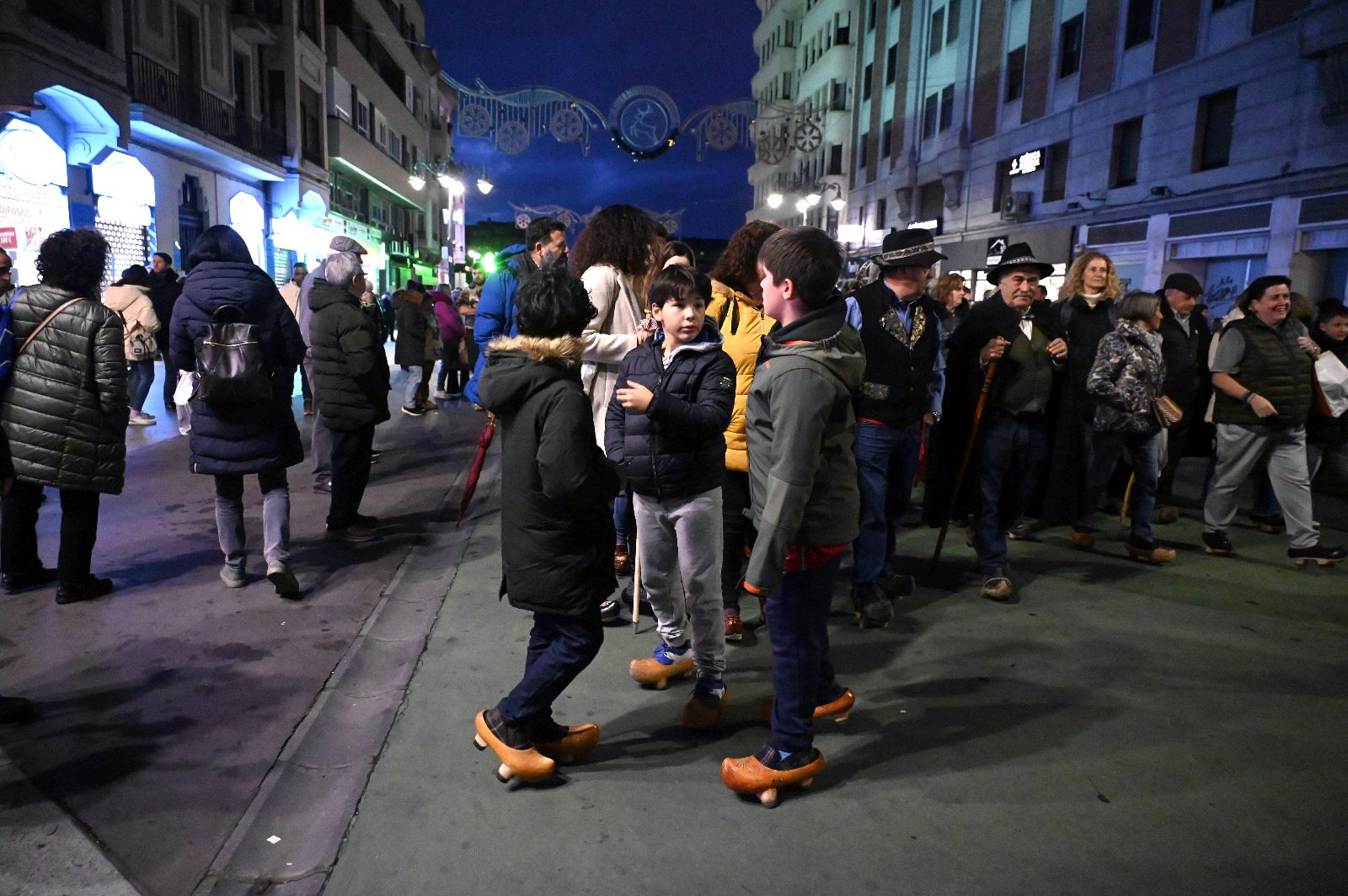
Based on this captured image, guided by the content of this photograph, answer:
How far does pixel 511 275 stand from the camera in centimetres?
560

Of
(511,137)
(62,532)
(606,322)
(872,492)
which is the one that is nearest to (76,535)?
(62,532)

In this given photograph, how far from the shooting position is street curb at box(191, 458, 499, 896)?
105 inches

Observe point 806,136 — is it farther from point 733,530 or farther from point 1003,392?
point 733,530

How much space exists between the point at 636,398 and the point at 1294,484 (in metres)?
5.48

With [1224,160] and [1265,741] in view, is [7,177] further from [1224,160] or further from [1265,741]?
[1224,160]

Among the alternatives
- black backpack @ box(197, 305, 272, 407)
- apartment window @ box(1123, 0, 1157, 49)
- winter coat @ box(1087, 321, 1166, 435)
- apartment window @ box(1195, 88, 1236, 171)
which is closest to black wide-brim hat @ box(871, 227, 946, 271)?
winter coat @ box(1087, 321, 1166, 435)

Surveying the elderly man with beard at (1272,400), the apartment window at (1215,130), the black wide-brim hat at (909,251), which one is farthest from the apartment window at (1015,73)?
the black wide-brim hat at (909,251)

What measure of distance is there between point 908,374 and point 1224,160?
16502 mm

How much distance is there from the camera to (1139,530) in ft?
20.3

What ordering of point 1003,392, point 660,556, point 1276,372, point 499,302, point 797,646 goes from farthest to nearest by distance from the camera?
1. point 1276,372
2. point 499,302
3. point 1003,392
4. point 660,556
5. point 797,646

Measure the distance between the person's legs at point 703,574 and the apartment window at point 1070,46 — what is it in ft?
75.2

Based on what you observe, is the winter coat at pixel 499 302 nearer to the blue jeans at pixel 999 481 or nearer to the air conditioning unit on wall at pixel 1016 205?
the blue jeans at pixel 999 481

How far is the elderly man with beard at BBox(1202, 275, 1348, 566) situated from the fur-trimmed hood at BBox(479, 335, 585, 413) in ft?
17.9

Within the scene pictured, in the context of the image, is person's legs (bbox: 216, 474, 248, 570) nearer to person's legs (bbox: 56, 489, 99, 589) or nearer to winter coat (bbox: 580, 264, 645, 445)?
person's legs (bbox: 56, 489, 99, 589)
